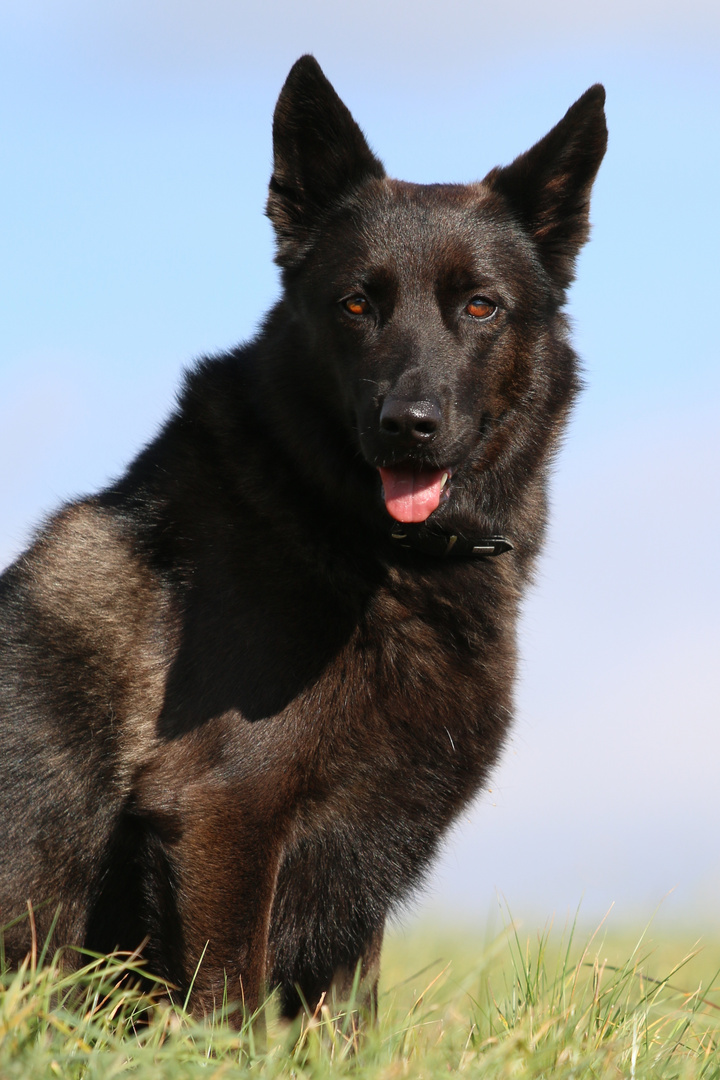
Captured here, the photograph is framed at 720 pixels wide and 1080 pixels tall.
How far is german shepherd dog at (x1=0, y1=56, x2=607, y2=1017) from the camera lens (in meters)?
2.73

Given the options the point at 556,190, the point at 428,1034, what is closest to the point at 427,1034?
the point at 428,1034

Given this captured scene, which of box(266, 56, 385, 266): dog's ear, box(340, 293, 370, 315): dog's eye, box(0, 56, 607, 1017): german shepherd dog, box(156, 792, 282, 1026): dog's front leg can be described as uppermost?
box(266, 56, 385, 266): dog's ear

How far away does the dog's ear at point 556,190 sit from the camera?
10.5 ft

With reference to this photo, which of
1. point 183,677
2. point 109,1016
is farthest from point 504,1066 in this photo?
point 183,677

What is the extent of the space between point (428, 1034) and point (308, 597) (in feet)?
3.86

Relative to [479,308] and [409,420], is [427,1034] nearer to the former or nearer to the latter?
[409,420]

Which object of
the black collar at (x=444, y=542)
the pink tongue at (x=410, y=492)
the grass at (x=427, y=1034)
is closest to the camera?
the grass at (x=427, y=1034)

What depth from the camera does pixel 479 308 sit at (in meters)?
3.07

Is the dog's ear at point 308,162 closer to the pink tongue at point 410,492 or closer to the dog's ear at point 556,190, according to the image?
the dog's ear at point 556,190

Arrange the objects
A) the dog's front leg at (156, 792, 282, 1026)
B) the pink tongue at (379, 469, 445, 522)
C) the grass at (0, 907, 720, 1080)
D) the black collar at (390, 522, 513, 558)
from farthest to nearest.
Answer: the black collar at (390, 522, 513, 558) → the pink tongue at (379, 469, 445, 522) → the dog's front leg at (156, 792, 282, 1026) → the grass at (0, 907, 720, 1080)

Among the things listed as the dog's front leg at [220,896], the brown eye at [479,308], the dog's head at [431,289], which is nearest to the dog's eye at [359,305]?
the dog's head at [431,289]

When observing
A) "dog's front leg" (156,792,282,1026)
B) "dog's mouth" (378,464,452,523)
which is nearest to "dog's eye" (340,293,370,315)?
"dog's mouth" (378,464,452,523)

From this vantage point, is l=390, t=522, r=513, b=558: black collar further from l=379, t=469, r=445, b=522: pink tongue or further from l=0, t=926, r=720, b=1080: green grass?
l=0, t=926, r=720, b=1080: green grass

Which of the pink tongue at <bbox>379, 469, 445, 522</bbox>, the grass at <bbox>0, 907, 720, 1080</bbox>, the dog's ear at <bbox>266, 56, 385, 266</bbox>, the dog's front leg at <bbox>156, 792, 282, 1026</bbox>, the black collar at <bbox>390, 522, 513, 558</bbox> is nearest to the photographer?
the grass at <bbox>0, 907, 720, 1080</bbox>
